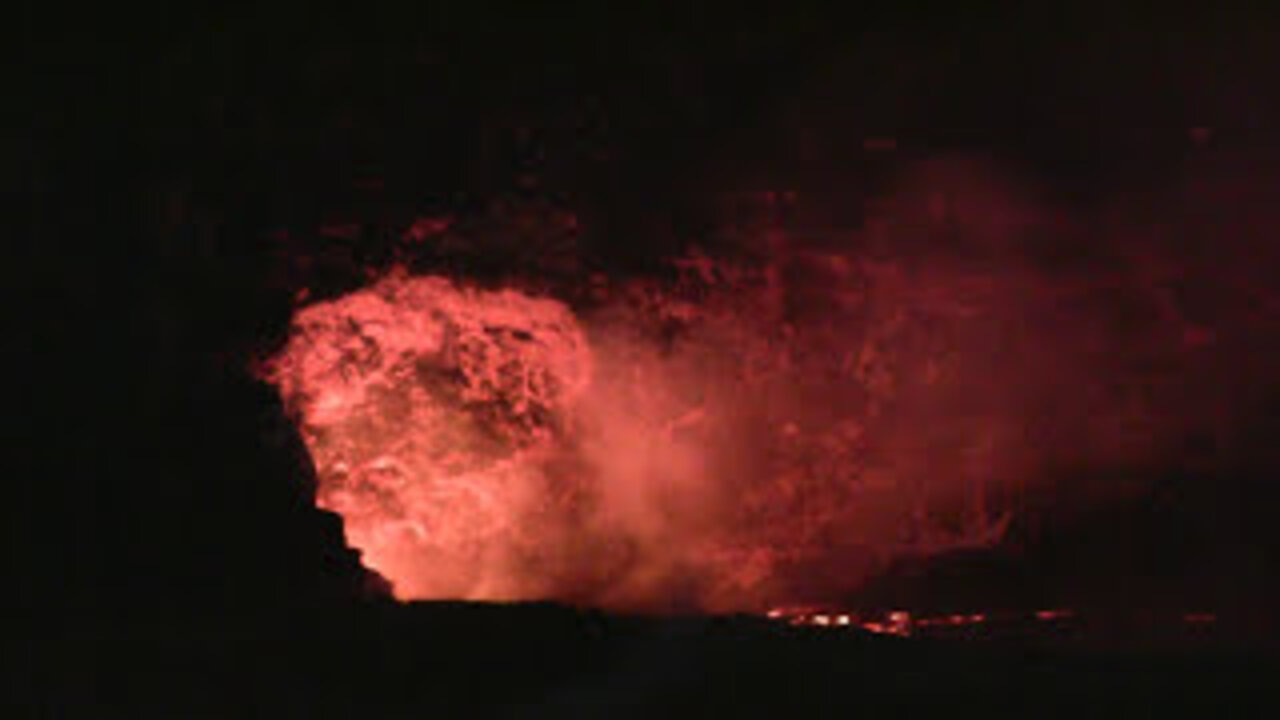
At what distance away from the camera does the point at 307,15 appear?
17.1 feet

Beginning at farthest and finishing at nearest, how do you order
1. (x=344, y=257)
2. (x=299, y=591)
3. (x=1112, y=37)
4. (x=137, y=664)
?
1. (x=1112, y=37)
2. (x=344, y=257)
3. (x=299, y=591)
4. (x=137, y=664)

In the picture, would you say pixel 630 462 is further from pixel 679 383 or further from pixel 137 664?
pixel 137 664

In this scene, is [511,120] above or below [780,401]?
above

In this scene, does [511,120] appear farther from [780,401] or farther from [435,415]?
[780,401]

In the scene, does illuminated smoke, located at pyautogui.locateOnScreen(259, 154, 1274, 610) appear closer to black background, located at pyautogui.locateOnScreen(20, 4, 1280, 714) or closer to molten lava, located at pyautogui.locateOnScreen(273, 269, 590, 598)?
molten lava, located at pyautogui.locateOnScreen(273, 269, 590, 598)

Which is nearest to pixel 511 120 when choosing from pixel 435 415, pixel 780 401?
pixel 435 415

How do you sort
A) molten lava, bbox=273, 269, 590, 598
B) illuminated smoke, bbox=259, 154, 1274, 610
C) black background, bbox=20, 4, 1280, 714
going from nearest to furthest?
black background, bbox=20, 4, 1280, 714
molten lava, bbox=273, 269, 590, 598
illuminated smoke, bbox=259, 154, 1274, 610

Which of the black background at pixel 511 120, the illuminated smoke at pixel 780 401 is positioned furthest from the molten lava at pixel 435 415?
the black background at pixel 511 120

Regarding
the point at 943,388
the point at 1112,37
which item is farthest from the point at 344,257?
the point at 1112,37

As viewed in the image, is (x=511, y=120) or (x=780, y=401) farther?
(x=780, y=401)

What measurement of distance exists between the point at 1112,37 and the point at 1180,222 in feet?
3.41

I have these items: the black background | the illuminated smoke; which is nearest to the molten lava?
the illuminated smoke

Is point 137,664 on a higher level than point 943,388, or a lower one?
lower

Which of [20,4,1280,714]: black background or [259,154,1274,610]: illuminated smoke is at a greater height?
[20,4,1280,714]: black background
